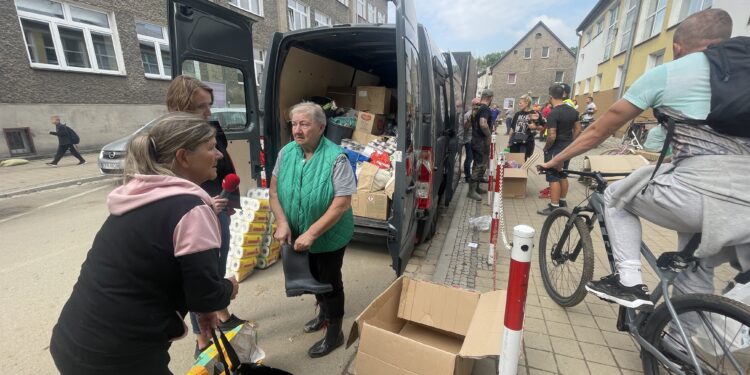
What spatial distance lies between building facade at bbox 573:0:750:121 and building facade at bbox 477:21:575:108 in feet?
36.9

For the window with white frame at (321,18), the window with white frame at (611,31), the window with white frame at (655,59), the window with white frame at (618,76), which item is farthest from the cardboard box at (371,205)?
the window with white frame at (321,18)

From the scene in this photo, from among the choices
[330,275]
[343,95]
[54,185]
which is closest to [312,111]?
[330,275]

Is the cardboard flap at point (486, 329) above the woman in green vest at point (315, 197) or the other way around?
the other way around

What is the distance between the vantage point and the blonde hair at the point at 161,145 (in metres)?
1.23

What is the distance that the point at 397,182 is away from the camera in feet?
8.66

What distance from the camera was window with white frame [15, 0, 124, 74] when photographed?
9.84 meters

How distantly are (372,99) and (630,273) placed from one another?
4.25 meters

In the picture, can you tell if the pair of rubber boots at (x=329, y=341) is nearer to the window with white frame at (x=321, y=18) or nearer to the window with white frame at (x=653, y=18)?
the window with white frame at (x=653, y=18)

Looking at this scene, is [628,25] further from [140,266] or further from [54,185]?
[54,185]

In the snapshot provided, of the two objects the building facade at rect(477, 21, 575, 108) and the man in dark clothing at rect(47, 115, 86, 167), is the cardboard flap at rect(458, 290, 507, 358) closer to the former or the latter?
the man in dark clothing at rect(47, 115, 86, 167)

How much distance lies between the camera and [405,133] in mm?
2537

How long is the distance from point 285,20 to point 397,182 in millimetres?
19065

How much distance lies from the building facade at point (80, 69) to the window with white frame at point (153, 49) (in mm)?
34

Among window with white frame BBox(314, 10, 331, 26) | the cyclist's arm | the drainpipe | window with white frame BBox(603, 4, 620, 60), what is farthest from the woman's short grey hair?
window with white frame BBox(314, 10, 331, 26)
